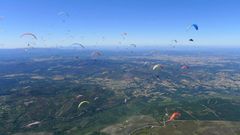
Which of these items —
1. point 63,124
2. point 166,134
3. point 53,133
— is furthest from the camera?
point 63,124

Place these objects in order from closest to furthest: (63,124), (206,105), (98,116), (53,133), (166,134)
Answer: (166,134) < (53,133) < (63,124) < (98,116) < (206,105)

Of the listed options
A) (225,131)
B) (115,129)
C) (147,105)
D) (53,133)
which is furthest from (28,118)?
(225,131)

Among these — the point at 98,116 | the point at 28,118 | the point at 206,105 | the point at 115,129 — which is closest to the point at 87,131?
the point at 115,129

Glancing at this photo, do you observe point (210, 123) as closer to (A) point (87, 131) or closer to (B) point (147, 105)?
(B) point (147, 105)

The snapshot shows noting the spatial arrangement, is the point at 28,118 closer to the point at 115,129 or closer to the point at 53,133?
the point at 53,133

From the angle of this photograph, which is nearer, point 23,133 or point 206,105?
point 23,133

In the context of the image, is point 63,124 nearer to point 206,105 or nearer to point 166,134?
point 166,134

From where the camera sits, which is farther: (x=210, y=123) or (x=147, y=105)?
(x=147, y=105)

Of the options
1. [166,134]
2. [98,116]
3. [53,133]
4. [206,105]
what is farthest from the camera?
[206,105]
